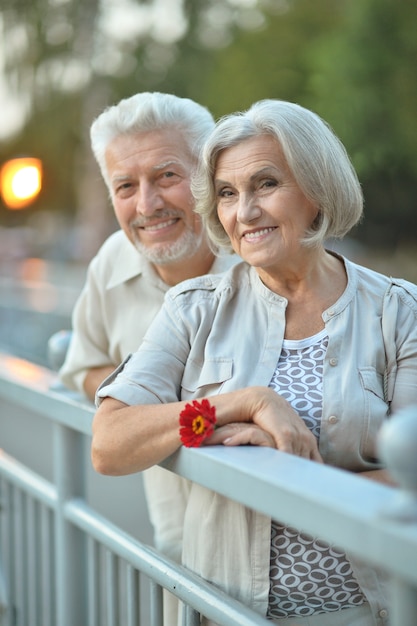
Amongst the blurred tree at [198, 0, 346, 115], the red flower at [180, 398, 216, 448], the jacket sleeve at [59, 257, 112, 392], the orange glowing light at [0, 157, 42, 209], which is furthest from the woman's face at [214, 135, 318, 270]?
the blurred tree at [198, 0, 346, 115]

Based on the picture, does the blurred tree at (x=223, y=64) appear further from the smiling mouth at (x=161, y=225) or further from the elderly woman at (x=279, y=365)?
the elderly woman at (x=279, y=365)

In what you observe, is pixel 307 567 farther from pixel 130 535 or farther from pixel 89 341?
pixel 89 341

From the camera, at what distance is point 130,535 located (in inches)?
92.0

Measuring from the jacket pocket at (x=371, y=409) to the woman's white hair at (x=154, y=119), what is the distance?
0.98 m

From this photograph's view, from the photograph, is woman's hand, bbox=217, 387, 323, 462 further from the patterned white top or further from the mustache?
the mustache

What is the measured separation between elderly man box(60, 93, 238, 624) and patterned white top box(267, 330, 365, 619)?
2.16 feet

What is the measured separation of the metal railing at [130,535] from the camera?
135 centimetres

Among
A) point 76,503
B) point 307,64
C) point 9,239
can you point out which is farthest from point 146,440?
point 9,239

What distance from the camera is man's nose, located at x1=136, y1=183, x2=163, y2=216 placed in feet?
8.59

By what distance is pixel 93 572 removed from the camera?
2719 millimetres

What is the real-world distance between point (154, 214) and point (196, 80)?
14327 millimetres

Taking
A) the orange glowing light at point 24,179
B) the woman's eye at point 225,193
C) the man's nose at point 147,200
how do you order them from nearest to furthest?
the woman's eye at point 225,193 → the man's nose at point 147,200 → the orange glowing light at point 24,179

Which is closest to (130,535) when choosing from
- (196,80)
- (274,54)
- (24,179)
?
(24,179)

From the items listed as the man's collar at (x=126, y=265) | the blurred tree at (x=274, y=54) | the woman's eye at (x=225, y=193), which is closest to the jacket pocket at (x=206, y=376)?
the woman's eye at (x=225, y=193)
